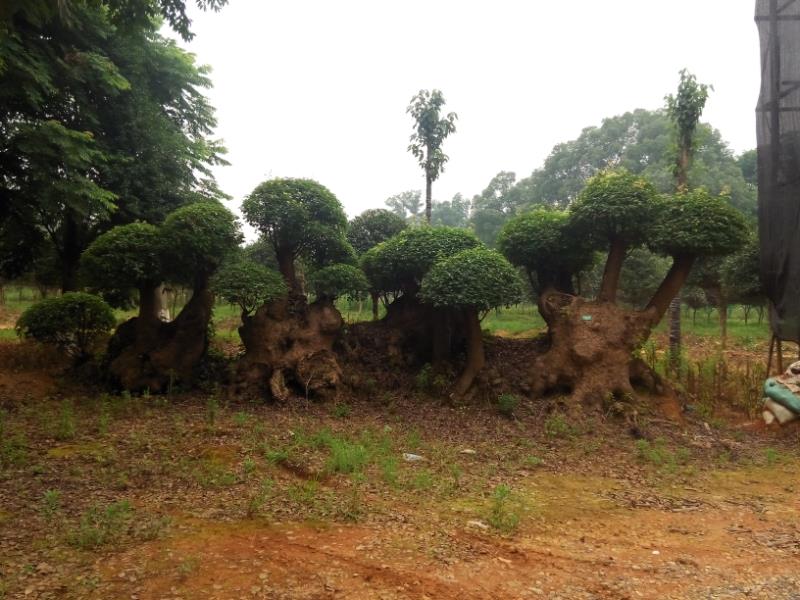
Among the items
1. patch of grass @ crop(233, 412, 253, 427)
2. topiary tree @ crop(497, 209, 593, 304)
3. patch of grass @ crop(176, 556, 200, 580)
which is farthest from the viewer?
topiary tree @ crop(497, 209, 593, 304)

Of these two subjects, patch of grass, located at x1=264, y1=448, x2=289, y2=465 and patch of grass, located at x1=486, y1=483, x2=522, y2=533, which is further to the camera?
patch of grass, located at x1=264, y1=448, x2=289, y2=465

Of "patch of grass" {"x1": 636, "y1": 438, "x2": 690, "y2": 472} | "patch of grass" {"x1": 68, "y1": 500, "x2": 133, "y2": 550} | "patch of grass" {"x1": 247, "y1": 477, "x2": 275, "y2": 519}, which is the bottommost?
"patch of grass" {"x1": 636, "y1": 438, "x2": 690, "y2": 472}

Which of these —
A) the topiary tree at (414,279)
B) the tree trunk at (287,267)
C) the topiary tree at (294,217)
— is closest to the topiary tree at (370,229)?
the topiary tree at (414,279)

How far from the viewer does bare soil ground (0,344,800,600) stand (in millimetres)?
3408

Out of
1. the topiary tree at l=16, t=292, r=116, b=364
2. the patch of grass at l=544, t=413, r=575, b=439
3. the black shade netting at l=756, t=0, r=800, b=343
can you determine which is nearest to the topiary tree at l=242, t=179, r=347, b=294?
the topiary tree at l=16, t=292, r=116, b=364

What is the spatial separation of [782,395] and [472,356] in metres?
4.67

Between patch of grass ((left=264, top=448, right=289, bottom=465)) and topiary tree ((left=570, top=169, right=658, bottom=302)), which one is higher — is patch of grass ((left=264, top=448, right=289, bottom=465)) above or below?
below

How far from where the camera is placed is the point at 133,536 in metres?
3.77

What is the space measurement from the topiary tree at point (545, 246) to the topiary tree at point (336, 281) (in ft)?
9.38

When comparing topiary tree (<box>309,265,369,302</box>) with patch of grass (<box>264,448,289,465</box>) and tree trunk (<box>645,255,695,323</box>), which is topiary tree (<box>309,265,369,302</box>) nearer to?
patch of grass (<box>264,448,289,465</box>)

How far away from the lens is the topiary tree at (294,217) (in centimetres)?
842

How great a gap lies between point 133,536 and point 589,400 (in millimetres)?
6467

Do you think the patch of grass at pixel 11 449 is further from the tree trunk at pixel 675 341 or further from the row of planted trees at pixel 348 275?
the tree trunk at pixel 675 341

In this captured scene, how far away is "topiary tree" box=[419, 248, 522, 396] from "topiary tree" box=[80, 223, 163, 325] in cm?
426
